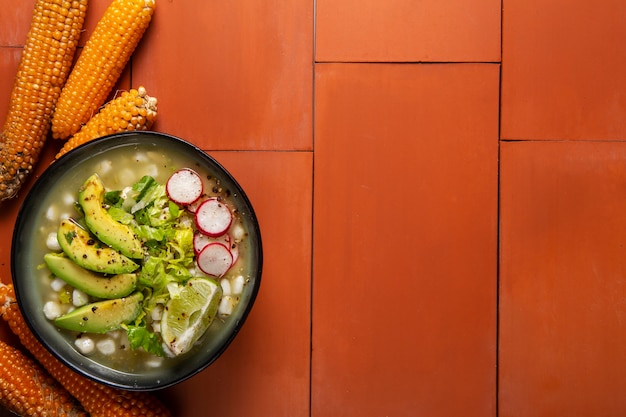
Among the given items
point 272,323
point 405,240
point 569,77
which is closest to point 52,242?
point 272,323

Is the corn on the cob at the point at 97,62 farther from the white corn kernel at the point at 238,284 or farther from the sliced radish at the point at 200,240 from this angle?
the white corn kernel at the point at 238,284

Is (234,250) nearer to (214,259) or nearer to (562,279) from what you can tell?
(214,259)

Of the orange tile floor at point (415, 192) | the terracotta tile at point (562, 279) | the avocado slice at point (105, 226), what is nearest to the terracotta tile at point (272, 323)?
the orange tile floor at point (415, 192)

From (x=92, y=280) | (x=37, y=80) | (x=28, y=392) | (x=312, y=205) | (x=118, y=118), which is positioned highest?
(x=37, y=80)

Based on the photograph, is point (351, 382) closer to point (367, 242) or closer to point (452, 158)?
point (367, 242)

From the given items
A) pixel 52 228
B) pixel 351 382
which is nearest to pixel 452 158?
pixel 351 382

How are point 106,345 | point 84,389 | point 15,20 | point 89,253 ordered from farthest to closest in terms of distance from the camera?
1. point 15,20
2. point 84,389
3. point 106,345
4. point 89,253
